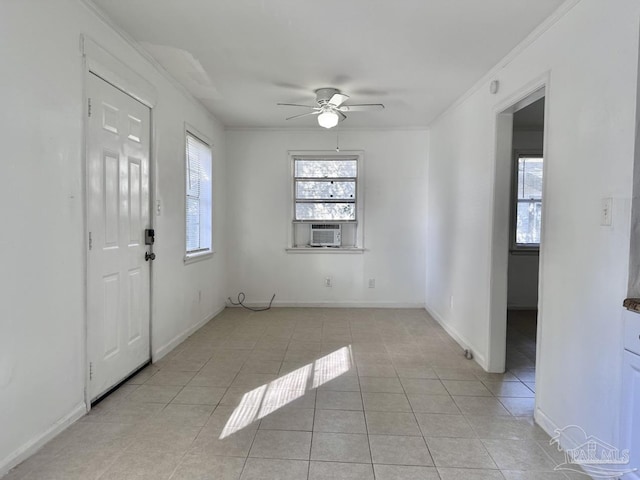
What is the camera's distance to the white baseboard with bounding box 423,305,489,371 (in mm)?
3131

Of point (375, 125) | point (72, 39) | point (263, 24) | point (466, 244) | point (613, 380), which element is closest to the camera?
point (613, 380)

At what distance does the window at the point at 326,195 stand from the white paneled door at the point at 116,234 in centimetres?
251

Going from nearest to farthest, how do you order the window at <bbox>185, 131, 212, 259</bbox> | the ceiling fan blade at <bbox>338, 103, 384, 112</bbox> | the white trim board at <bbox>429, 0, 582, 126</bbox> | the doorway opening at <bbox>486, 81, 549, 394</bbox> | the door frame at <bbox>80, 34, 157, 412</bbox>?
the white trim board at <bbox>429, 0, 582, 126</bbox>, the door frame at <bbox>80, 34, 157, 412</bbox>, the doorway opening at <bbox>486, 81, 549, 394</bbox>, the ceiling fan blade at <bbox>338, 103, 384, 112</bbox>, the window at <bbox>185, 131, 212, 259</bbox>

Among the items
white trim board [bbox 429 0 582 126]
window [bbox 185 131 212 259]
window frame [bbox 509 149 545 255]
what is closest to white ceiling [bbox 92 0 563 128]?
white trim board [bbox 429 0 582 126]

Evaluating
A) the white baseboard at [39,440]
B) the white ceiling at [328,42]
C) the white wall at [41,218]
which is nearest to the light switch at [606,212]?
the white ceiling at [328,42]

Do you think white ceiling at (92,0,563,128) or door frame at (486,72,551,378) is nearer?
white ceiling at (92,0,563,128)

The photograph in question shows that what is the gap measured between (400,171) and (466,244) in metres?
1.86

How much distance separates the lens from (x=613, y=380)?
64.8 inches

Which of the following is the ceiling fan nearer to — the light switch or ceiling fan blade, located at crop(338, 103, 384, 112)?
ceiling fan blade, located at crop(338, 103, 384, 112)

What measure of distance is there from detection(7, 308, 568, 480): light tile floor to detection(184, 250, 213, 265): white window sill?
0.85 meters

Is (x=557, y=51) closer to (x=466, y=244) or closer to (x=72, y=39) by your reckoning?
(x=466, y=244)

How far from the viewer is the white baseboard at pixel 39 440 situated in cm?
171

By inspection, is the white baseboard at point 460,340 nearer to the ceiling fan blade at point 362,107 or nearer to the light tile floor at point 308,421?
the light tile floor at point 308,421

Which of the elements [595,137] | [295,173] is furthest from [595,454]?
[295,173]
